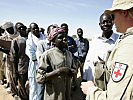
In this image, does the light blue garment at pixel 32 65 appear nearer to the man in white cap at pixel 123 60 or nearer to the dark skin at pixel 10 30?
the dark skin at pixel 10 30

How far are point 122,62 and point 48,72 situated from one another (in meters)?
2.20

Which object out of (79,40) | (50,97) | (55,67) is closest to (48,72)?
(55,67)

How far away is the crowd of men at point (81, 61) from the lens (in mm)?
1229

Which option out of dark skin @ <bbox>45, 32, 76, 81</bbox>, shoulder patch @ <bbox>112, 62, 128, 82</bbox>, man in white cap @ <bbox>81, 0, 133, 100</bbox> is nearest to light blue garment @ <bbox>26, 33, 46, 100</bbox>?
dark skin @ <bbox>45, 32, 76, 81</bbox>

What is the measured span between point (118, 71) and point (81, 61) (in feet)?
21.0

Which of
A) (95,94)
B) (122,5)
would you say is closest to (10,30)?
(95,94)

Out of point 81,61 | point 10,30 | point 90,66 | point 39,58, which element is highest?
point 10,30

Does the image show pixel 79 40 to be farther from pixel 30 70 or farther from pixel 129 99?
pixel 129 99

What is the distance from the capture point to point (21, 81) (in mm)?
5863

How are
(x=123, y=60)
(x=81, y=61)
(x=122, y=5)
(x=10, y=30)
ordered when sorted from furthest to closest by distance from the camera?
(x=81, y=61) < (x=10, y=30) < (x=122, y=5) < (x=123, y=60)

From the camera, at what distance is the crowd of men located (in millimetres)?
1229

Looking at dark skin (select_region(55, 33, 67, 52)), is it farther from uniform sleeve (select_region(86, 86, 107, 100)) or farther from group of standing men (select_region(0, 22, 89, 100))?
uniform sleeve (select_region(86, 86, 107, 100))

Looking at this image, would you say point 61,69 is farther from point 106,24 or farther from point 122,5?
point 122,5

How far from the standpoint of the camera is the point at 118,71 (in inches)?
47.5
